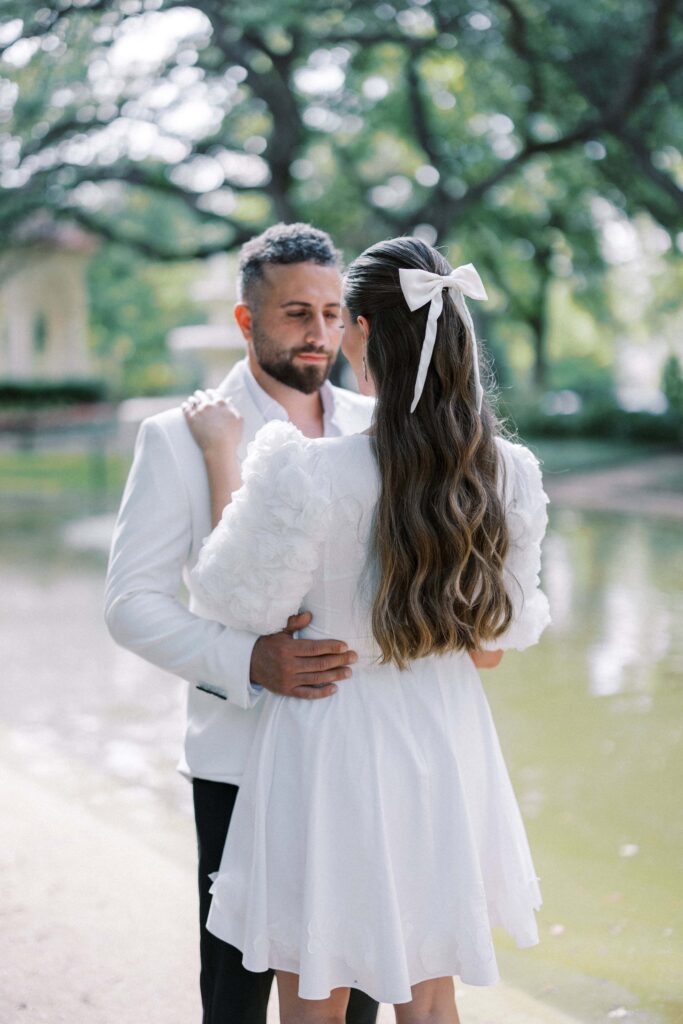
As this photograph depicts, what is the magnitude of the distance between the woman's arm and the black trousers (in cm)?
60

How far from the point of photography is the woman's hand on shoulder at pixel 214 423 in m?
2.45

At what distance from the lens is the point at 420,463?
2.00m

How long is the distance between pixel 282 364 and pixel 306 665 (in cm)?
89

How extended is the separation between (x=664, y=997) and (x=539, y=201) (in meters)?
22.1

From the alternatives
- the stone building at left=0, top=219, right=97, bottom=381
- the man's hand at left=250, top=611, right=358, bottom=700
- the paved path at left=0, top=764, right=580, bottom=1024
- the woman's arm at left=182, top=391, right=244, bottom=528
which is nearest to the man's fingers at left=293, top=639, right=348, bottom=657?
the man's hand at left=250, top=611, right=358, bottom=700

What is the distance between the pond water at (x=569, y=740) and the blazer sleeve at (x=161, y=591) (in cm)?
182

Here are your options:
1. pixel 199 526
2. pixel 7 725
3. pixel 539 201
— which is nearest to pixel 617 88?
pixel 539 201

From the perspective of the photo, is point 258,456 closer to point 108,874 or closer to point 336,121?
point 108,874

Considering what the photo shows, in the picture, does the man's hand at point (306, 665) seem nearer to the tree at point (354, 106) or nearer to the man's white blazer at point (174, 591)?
the man's white blazer at point (174, 591)

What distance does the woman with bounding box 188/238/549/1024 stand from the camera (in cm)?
201

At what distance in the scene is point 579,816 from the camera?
4867 millimetres

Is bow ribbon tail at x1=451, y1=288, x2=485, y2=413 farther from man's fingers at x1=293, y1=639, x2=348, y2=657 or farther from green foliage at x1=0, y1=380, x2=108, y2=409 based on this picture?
green foliage at x1=0, y1=380, x2=108, y2=409

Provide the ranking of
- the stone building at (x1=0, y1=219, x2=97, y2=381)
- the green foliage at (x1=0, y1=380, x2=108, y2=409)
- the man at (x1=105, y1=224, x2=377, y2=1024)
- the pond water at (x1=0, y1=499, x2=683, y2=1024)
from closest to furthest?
the man at (x1=105, y1=224, x2=377, y2=1024) < the pond water at (x1=0, y1=499, x2=683, y2=1024) < the green foliage at (x1=0, y1=380, x2=108, y2=409) < the stone building at (x1=0, y1=219, x2=97, y2=381)

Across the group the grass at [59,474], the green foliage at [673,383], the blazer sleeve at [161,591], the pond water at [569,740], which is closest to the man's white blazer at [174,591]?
the blazer sleeve at [161,591]
